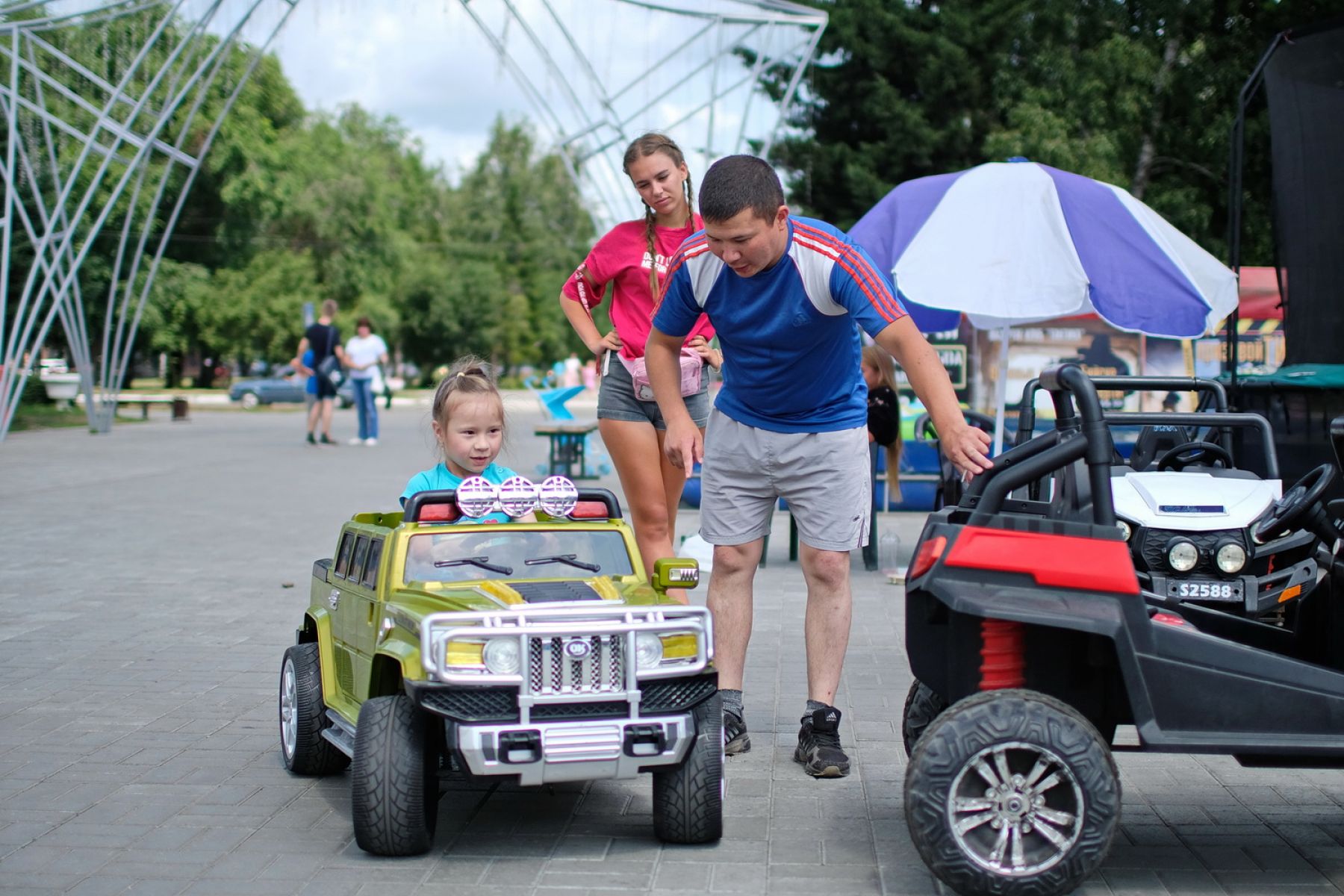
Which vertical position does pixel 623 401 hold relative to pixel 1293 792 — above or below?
above

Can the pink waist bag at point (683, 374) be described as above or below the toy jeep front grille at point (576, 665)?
above

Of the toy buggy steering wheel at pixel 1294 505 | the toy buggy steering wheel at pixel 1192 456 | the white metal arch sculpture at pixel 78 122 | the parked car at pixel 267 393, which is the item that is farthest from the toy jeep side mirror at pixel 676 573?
the parked car at pixel 267 393

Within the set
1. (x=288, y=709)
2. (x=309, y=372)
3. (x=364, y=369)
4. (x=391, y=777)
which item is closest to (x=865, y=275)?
(x=391, y=777)

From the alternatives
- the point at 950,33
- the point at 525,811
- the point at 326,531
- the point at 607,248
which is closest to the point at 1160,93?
the point at 950,33

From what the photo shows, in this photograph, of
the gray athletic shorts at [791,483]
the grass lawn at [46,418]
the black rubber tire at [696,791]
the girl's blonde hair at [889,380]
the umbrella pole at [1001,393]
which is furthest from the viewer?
the grass lawn at [46,418]

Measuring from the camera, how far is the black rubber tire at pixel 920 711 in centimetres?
452

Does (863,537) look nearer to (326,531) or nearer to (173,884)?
(173,884)

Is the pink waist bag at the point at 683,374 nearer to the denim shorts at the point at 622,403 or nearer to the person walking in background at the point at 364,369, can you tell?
the denim shorts at the point at 622,403

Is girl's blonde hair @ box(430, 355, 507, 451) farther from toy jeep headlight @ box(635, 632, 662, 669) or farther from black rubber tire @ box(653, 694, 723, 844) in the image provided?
black rubber tire @ box(653, 694, 723, 844)

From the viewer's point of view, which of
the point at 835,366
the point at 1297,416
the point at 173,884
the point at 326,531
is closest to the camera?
the point at 173,884

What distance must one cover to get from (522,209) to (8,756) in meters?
87.4

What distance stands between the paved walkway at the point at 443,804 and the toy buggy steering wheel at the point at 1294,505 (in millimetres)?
878

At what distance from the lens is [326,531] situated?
12.2 meters

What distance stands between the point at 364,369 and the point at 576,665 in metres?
19.8
